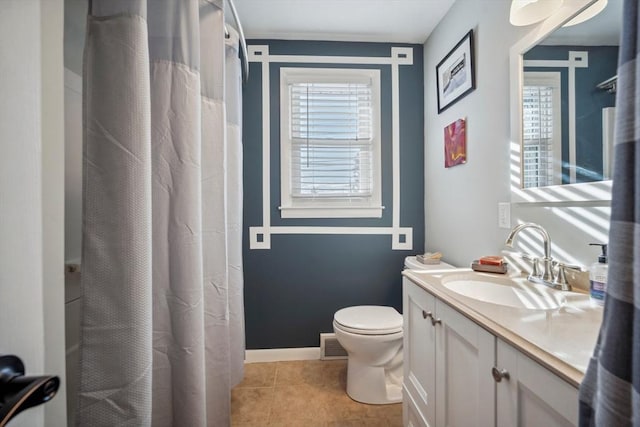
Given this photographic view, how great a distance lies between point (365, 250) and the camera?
82.6 inches

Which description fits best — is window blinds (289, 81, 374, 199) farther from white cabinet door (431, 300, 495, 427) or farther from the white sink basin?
white cabinet door (431, 300, 495, 427)

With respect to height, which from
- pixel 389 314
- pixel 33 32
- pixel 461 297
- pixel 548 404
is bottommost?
pixel 389 314

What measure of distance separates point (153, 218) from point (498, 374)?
39.7 inches

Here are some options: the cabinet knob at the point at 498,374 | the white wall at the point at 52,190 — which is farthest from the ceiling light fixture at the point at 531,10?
the white wall at the point at 52,190

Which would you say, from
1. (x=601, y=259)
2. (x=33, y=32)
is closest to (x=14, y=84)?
(x=33, y=32)

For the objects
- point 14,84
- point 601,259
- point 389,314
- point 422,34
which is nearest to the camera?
point 14,84

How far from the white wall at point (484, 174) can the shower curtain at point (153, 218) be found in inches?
50.6

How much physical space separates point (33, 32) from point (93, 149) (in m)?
0.24

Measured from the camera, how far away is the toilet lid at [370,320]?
153 centimetres

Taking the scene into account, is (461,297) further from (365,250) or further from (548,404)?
(365,250)

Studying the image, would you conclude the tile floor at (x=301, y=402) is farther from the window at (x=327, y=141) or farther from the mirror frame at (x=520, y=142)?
the mirror frame at (x=520, y=142)

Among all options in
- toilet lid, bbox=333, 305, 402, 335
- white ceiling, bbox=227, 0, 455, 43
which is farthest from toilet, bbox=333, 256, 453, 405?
white ceiling, bbox=227, 0, 455, 43

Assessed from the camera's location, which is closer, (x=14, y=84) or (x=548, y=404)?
(x=14, y=84)

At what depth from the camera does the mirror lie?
86cm
